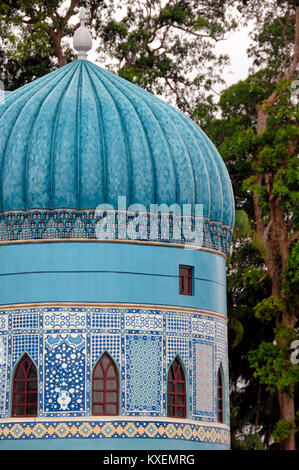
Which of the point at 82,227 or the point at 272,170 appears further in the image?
the point at 272,170

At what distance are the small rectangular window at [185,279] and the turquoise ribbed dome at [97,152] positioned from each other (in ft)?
3.20

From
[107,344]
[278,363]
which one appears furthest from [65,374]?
[278,363]

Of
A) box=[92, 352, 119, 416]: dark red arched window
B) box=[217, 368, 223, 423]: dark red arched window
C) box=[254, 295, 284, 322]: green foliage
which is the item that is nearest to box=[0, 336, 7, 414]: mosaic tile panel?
box=[92, 352, 119, 416]: dark red arched window

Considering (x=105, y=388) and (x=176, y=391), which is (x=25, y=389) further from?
(x=176, y=391)

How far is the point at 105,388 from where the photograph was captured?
19.3m

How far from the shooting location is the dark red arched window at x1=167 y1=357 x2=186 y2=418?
64.6ft

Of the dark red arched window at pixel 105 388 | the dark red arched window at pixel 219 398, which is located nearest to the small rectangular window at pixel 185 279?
the dark red arched window at pixel 219 398

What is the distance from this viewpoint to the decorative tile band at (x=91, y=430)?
19047mm

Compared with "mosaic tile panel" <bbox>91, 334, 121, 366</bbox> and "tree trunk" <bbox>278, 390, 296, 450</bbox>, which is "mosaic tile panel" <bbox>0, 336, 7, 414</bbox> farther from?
"tree trunk" <bbox>278, 390, 296, 450</bbox>

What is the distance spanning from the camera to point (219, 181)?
21.3 metres

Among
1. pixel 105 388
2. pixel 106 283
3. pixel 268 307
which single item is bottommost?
pixel 105 388

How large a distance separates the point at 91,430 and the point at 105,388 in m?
0.67

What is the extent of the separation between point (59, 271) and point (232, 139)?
30.4ft

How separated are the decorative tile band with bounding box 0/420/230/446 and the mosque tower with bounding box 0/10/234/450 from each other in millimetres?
20
